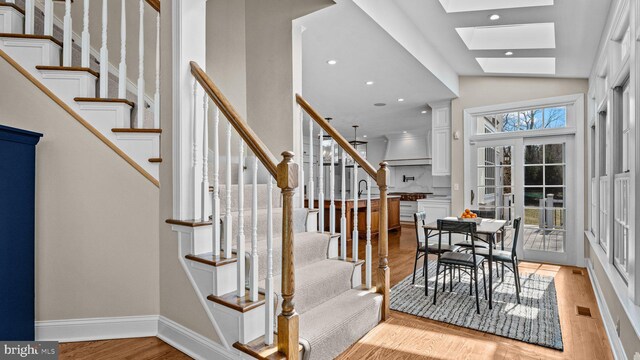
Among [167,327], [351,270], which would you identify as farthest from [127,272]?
[351,270]

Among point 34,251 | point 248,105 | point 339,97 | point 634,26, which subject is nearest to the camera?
point 634,26

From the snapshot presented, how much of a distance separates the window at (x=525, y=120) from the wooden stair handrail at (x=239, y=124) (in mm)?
4655

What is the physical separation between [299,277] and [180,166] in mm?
1118

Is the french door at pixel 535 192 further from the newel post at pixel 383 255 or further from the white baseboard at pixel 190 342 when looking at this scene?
the white baseboard at pixel 190 342

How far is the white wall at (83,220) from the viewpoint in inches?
86.8

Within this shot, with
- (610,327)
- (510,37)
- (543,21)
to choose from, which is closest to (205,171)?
(610,327)

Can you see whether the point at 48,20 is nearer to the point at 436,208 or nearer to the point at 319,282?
the point at 319,282

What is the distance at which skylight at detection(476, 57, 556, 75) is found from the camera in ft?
15.0

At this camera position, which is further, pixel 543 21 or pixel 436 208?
pixel 436 208

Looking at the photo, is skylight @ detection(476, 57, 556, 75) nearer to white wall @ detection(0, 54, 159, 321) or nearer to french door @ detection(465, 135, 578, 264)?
french door @ detection(465, 135, 578, 264)

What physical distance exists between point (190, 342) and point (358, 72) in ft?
12.5

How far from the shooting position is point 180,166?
7.16 feet

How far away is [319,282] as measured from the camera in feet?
7.72

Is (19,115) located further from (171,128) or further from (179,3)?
(179,3)
